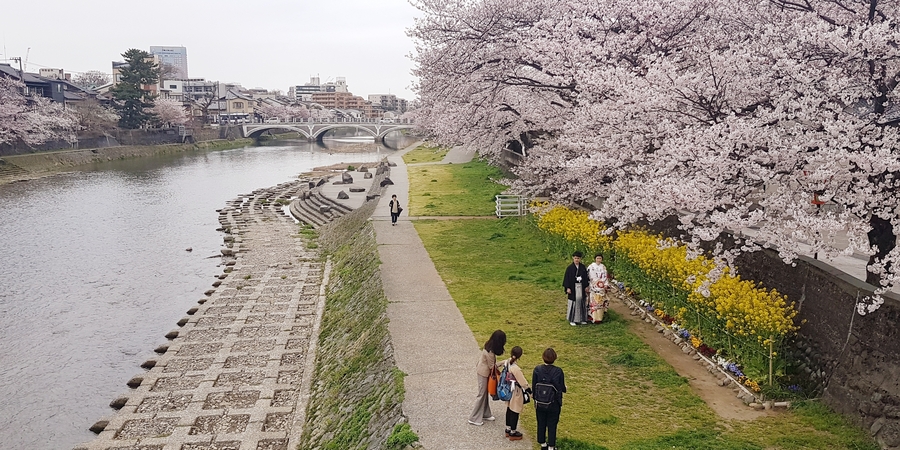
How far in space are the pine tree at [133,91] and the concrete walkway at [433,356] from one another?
6759 centimetres

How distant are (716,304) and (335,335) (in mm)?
8574

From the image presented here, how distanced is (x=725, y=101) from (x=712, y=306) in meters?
3.55

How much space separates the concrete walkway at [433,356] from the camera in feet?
27.3

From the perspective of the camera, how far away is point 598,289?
1264 cm

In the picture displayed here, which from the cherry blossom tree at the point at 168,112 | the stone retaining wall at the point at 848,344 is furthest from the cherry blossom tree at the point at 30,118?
the stone retaining wall at the point at 848,344

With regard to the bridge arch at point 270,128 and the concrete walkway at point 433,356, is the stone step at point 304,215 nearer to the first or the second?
the concrete walkway at point 433,356

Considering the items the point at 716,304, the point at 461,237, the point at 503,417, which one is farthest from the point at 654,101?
the point at 461,237

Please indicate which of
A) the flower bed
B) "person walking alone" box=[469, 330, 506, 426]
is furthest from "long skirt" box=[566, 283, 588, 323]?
"person walking alone" box=[469, 330, 506, 426]

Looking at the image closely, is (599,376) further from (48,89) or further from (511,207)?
(48,89)

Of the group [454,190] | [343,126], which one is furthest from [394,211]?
[343,126]

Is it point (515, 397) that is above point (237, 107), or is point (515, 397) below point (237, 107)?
below

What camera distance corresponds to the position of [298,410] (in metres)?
12.6

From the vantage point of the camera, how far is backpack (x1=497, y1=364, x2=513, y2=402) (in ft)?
26.5

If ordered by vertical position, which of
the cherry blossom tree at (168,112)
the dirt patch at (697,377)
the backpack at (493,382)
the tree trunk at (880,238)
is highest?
the cherry blossom tree at (168,112)
